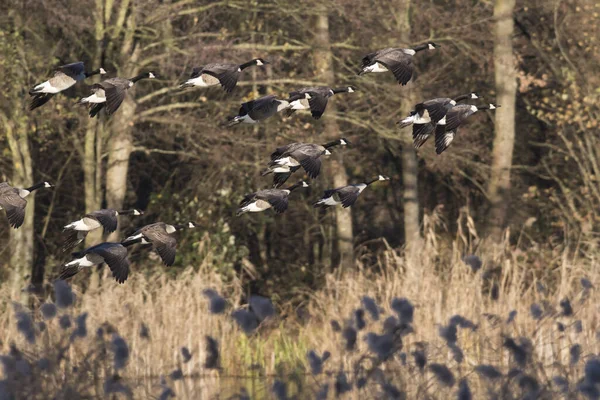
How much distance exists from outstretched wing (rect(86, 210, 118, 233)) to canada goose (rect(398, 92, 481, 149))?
5.36 feet

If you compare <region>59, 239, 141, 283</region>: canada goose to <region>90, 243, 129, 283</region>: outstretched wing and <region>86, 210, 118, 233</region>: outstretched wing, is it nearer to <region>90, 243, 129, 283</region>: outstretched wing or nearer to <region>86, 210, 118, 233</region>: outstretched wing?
<region>90, 243, 129, 283</region>: outstretched wing

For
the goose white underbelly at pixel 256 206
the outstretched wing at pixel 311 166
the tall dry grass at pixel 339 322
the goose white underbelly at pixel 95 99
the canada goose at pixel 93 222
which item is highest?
the goose white underbelly at pixel 95 99

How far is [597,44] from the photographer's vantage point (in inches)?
703

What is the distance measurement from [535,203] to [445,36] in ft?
16.4

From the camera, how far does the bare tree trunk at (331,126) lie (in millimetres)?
15258

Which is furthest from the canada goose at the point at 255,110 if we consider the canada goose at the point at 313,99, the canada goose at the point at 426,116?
the canada goose at the point at 426,116

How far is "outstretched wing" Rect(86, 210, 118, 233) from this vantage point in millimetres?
6383

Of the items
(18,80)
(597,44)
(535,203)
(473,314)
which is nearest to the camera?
(473,314)

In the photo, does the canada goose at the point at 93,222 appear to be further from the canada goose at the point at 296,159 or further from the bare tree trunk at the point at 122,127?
the bare tree trunk at the point at 122,127

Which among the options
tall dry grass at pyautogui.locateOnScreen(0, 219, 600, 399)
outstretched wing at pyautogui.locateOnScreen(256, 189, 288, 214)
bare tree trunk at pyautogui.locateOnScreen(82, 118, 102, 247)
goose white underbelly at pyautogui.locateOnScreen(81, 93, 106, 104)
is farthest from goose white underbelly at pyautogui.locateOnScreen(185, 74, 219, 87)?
bare tree trunk at pyautogui.locateOnScreen(82, 118, 102, 247)

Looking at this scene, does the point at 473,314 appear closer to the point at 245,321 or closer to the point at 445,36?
the point at 245,321

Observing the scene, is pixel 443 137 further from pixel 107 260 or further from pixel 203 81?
pixel 107 260

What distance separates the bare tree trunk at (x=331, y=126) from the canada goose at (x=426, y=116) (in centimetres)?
731

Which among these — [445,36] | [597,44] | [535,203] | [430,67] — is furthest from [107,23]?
[535,203]
